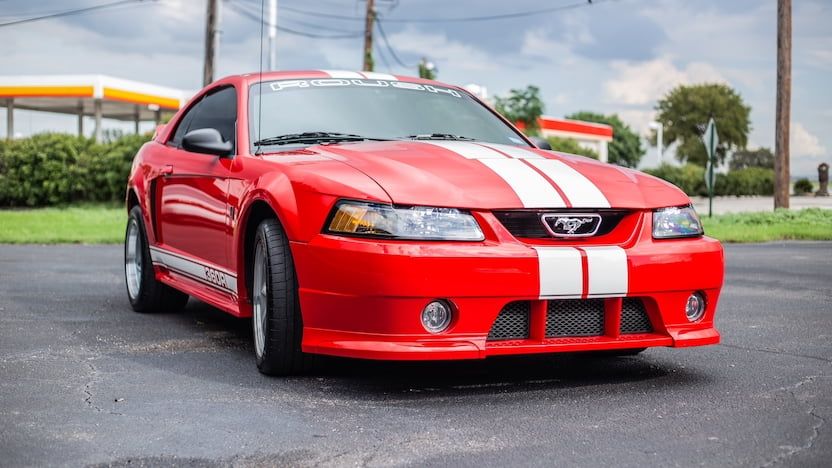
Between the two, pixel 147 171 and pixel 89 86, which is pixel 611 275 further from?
pixel 89 86

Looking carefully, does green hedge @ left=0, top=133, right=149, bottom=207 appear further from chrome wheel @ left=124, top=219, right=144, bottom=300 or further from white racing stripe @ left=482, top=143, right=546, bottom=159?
white racing stripe @ left=482, top=143, right=546, bottom=159

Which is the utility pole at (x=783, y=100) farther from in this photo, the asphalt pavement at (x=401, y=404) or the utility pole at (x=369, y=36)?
the asphalt pavement at (x=401, y=404)

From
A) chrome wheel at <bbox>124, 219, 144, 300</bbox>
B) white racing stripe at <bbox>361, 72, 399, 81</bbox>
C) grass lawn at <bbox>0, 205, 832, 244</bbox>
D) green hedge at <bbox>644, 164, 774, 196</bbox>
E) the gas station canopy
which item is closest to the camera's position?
white racing stripe at <bbox>361, 72, 399, 81</bbox>

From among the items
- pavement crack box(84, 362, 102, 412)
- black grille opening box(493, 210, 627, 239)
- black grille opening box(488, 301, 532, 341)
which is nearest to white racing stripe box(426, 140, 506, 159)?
black grille opening box(493, 210, 627, 239)

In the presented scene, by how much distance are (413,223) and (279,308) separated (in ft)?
2.62

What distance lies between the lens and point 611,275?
177 inches

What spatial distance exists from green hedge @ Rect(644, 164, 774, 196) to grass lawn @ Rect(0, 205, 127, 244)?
2812 cm

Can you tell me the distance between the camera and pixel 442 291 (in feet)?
14.1

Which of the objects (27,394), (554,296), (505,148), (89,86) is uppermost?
(89,86)

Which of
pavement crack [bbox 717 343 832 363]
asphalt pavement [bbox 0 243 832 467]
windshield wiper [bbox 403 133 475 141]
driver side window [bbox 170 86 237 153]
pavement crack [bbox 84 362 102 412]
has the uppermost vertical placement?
driver side window [bbox 170 86 237 153]

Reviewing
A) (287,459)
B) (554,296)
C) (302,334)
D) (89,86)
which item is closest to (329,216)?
(302,334)

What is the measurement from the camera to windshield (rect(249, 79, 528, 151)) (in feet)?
18.7

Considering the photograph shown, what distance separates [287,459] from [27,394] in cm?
164

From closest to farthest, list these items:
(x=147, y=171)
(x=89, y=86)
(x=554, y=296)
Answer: (x=554, y=296), (x=147, y=171), (x=89, y=86)
